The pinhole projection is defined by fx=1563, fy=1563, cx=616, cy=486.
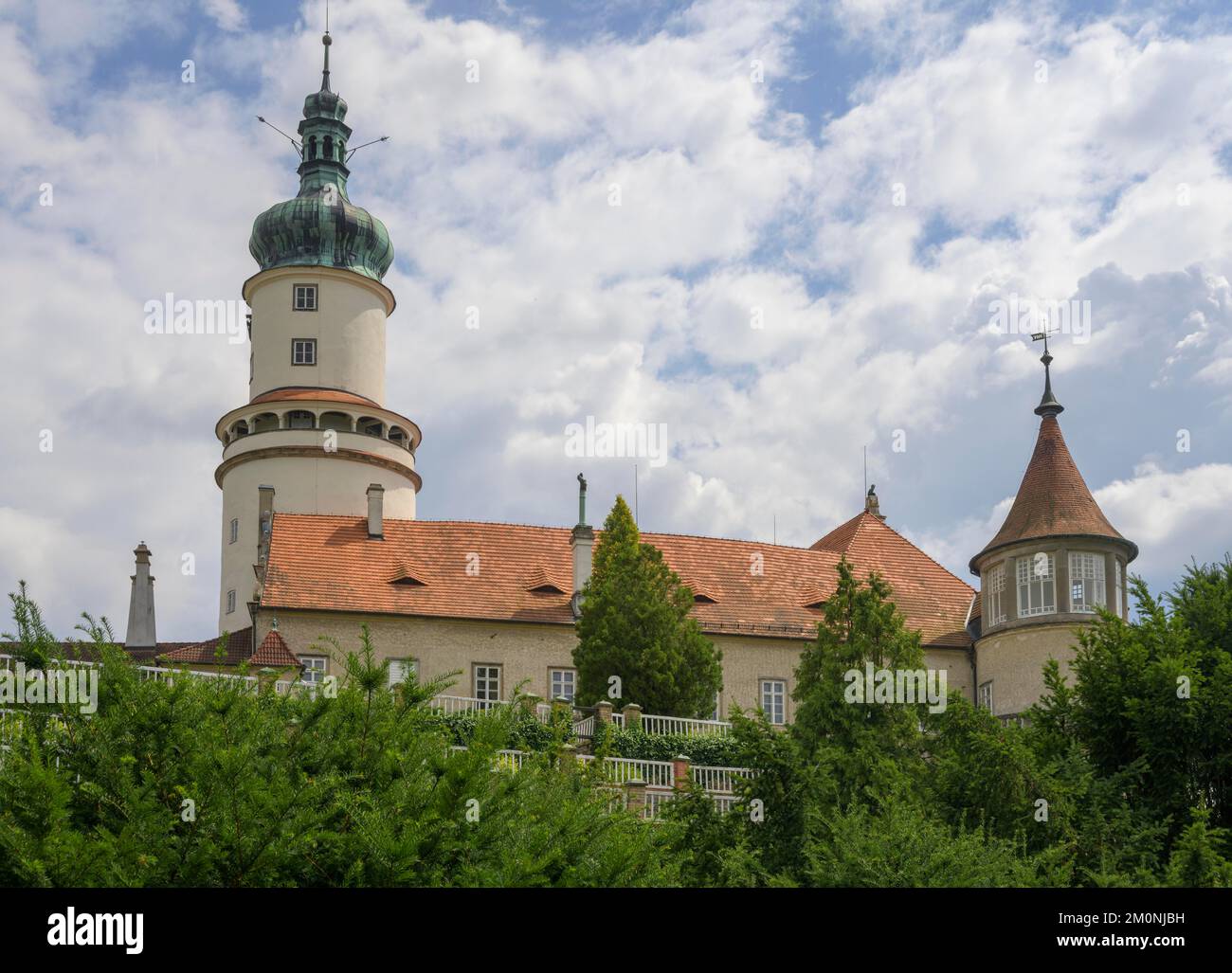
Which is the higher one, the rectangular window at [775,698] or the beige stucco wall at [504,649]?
the beige stucco wall at [504,649]

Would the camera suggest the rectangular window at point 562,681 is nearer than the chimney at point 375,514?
Yes

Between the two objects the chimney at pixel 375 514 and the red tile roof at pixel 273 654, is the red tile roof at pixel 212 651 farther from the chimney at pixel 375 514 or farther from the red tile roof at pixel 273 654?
the chimney at pixel 375 514

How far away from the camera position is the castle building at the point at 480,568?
42.2 meters

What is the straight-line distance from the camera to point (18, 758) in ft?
47.0

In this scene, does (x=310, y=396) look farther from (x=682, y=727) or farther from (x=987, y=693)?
(x=987, y=693)

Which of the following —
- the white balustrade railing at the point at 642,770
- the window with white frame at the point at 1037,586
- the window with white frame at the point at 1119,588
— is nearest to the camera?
the white balustrade railing at the point at 642,770

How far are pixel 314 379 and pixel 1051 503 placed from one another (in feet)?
89.2

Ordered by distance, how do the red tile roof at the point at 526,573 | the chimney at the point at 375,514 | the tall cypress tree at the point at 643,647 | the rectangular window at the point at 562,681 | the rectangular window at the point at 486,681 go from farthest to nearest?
1. the chimney at the point at 375,514
2. the red tile roof at the point at 526,573
3. the rectangular window at the point at 562,681
4. the rectangular window at the point at 486,681
5. the tall cypress tree at the point at 643,647

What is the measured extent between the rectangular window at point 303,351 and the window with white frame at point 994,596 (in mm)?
26124

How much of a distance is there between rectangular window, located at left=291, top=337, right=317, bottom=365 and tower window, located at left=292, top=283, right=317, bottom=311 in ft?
4.13

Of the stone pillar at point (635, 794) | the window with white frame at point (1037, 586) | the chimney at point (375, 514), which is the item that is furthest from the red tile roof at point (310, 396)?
the stone pillar at point (635, 794)

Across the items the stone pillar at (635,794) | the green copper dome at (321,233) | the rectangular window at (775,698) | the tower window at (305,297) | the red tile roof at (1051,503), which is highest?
the green copper dome at (321,233)

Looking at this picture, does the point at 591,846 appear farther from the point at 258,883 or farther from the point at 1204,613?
the point at 1204,613
